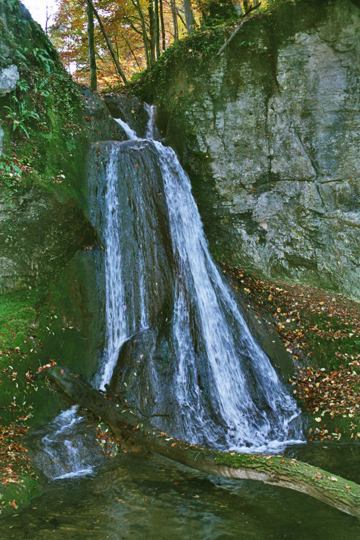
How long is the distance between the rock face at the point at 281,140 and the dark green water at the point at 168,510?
596 cm

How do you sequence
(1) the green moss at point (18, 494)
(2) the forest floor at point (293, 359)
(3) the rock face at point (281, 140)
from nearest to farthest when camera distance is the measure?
(1) the green moss at point (18, 494) < (2) the forest floor at point (293, 359) < (3) the rock face at point (281, 140)

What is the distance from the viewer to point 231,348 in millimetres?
7320

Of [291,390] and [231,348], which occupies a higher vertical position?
[231,348]

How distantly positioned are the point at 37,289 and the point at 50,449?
3044 mm

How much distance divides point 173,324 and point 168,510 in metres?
3.43

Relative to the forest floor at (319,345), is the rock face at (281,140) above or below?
above

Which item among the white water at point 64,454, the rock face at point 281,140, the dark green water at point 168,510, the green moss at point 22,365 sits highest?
the rock face at point 281,140

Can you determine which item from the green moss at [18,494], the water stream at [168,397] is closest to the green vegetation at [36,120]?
the water stream at [168,397]

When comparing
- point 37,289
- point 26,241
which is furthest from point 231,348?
point 26,241

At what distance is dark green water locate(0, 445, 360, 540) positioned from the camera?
12.0 feet

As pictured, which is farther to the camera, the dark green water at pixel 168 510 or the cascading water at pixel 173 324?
the cascading water at pixel 173 324

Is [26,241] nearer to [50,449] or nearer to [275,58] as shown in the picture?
[50,449]

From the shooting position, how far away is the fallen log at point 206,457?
3.70m

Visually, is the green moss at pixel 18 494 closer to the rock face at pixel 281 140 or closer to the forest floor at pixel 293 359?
the forest floor at pixel 293 359
